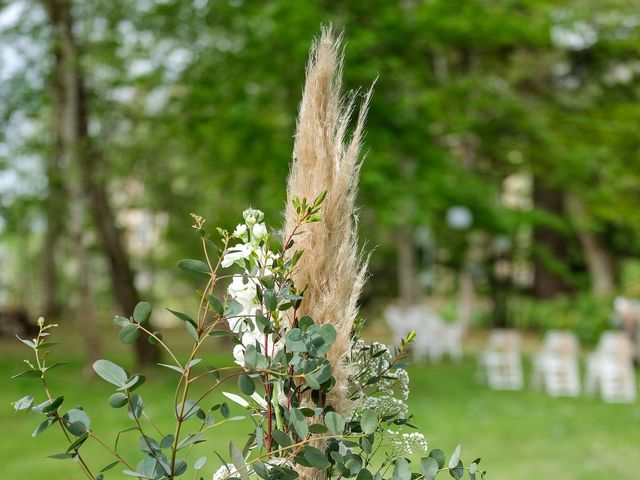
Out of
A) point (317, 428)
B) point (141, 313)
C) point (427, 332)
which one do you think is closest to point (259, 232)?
point (141, 313)

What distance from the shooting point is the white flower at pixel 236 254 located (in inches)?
56.7

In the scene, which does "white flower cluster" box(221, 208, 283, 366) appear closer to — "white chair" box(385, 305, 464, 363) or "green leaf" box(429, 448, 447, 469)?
"green leaf" box(429, 448, 447, 469)

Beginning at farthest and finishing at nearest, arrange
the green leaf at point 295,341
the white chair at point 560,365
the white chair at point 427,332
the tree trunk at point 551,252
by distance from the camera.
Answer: the tree trunk at point 551,252
the white chair at point 427,332
the white chair at point 560,365
the green leaf at point 295,341

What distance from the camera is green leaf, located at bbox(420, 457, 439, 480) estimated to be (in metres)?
1.45

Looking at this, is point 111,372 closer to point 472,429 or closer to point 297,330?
point 297,330

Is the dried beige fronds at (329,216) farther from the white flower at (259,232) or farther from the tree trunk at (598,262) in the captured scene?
the tree trunk at (598,262)

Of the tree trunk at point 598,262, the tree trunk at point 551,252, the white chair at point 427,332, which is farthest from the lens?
the tree trunk at point 551,252

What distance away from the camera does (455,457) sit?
1.50m

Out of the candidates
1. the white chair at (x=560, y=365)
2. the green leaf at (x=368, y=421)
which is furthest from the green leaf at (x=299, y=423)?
the white chair at (x=560, y=365)

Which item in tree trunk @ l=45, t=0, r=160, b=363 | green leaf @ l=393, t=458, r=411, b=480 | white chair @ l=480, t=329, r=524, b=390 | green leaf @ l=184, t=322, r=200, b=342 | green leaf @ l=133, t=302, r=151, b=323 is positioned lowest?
white chair @ l=480, t=329, r=524, b=390

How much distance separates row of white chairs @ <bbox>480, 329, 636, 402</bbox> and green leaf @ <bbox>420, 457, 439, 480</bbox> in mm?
9792

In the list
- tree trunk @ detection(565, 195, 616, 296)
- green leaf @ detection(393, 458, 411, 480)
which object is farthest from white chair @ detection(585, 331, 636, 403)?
green leaf @ detection(393, 458, 411, 480)

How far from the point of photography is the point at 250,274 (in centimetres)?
142

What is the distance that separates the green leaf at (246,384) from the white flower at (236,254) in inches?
7.5
